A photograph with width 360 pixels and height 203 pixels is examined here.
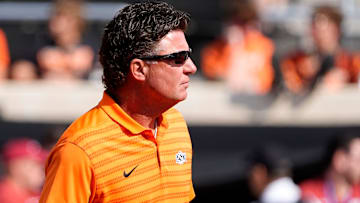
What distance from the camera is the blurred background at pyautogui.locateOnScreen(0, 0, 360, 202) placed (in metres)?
6.27

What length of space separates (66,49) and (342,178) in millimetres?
2445

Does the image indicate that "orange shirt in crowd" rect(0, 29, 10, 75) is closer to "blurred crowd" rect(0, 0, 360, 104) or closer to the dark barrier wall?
"blurred crowd" rect(0, 0, 360, 104)

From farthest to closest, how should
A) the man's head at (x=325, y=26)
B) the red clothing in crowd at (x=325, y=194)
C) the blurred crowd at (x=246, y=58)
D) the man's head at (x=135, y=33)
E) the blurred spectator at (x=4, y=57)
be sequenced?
1. the blurred spectator at (x=4, y=57)
2. the blurred crowd at (x=246, y=58)
3. the man's head at (x=325, y=26)
4. the red clothing in crowd at (x=325, y=194)
5. the man's head at (x=135, y=33)

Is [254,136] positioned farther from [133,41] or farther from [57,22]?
[133,41]

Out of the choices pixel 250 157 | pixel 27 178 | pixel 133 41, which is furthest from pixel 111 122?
pixel 250 157

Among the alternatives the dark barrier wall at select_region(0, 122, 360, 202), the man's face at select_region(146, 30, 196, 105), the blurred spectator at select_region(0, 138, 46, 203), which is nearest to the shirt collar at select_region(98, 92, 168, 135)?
the man's face at select_region(146, 30, 196, 105)

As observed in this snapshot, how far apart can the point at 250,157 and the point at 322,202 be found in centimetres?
71

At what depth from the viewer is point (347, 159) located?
226 inches

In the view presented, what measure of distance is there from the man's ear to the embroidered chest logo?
0.38 metres

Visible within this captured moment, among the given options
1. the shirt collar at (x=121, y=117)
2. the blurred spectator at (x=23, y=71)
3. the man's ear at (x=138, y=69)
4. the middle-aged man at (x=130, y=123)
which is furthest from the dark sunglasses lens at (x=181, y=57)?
the blurred spectator at (x=23, y=71)

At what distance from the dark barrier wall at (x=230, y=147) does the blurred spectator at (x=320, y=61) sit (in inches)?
14.8

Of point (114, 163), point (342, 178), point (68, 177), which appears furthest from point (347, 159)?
point (68, 177)

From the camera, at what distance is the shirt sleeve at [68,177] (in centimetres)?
273

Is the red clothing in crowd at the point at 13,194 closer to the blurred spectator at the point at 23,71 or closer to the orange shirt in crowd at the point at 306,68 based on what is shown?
the blurred spectator at the point at 23,71
